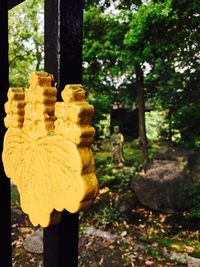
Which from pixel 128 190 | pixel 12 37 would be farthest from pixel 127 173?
pixel 12 37

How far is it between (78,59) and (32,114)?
0.88 ft

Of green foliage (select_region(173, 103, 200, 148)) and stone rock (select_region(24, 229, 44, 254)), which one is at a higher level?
green foliage (select_region(173, 103, 200, 148))

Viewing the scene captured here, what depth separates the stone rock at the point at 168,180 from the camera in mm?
8125

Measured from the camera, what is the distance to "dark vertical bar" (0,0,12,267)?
4.82 feet

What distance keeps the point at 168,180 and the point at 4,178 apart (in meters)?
7.37

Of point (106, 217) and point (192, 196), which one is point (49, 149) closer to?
point (106, 217)

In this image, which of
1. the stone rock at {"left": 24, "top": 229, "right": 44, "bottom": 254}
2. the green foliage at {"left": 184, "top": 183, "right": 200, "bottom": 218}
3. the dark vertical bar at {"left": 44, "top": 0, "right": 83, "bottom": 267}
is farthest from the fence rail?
the green foliage at {"left": 184, "top": 183, "right": 200, "bottom": 218}

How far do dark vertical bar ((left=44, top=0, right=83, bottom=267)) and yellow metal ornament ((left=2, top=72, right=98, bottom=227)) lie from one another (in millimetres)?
52

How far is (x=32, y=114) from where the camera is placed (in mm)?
1063

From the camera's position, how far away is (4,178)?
150 centimetres

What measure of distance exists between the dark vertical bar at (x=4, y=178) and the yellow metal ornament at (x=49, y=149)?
0.80 ft

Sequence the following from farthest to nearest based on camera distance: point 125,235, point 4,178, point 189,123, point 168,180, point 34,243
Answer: point 189,123
point 168,180
point 125,235
point 34,243
point 4,178

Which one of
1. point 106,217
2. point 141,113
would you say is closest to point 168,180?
point 106,217

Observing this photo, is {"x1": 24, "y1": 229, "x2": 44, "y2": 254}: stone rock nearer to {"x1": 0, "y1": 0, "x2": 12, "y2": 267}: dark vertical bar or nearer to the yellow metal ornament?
{"x1": 0, "y1": 0, "x2": 12, "y2": 267}: dark vertical bar
